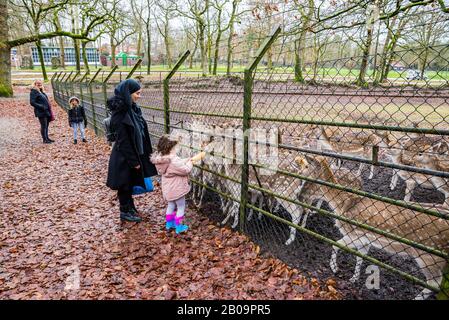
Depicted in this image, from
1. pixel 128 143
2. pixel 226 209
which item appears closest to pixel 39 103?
pixel 128 143

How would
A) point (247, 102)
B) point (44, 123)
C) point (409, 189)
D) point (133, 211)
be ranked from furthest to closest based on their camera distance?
1. point (44, 123)
2. point (409, 189)
3. point (133, 211)
4. point (247, 102)

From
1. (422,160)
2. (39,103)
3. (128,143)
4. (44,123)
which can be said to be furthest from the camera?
(44,123)

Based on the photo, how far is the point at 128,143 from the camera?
13.4 ft

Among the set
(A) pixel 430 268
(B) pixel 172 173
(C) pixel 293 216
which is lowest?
(C) pixel 293 216

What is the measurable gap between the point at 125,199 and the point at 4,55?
63.9 feet

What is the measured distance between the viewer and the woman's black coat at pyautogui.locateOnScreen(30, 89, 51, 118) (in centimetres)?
916

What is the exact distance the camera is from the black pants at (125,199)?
14.8 feet

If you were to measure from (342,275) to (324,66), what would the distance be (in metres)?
2.33

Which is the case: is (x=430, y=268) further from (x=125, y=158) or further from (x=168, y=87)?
(x=168, y=87)

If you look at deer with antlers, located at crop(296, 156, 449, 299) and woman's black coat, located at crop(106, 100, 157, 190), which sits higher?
woman's black coat, located at crop(106, 100, 157, 190)

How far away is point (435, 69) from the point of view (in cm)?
226

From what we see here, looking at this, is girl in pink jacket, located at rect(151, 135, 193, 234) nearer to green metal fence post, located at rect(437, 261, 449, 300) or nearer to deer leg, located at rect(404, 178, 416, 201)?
green metal fence post, located at rect(437, 261, 449, 300)

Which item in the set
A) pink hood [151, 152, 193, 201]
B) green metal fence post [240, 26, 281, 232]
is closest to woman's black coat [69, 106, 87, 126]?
pink hood [151, 152, 193, 201]
